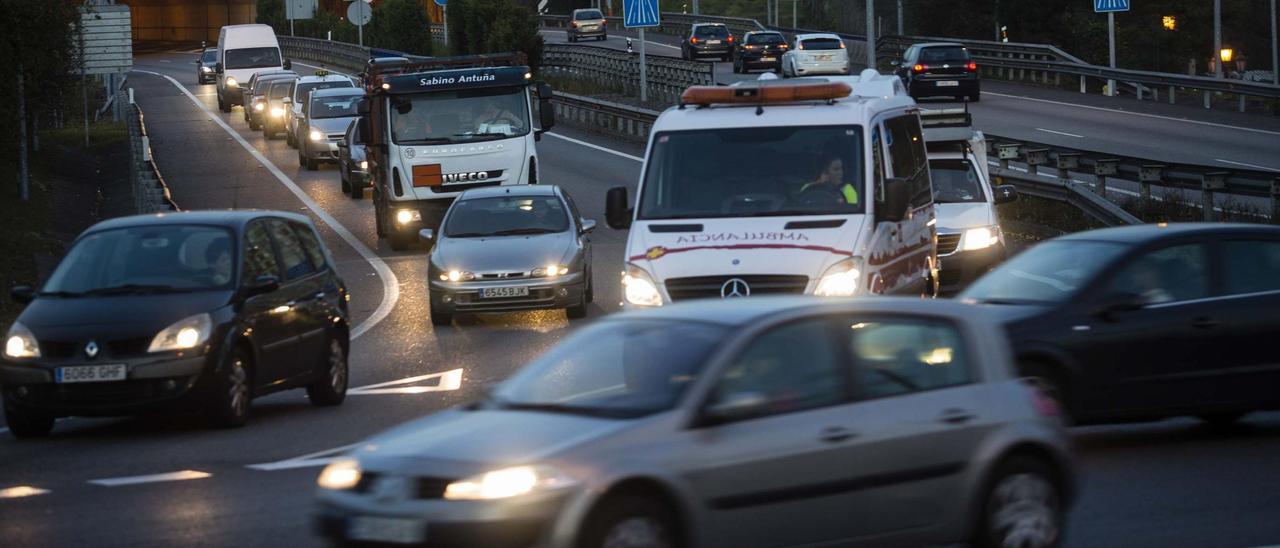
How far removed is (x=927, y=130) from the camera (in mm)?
22656

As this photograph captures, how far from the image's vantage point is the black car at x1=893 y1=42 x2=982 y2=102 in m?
52.4

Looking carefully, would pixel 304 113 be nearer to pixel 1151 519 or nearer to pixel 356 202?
pixel 356 202

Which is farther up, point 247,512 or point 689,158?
point 689,158

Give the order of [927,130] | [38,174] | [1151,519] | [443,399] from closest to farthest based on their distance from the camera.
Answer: [1151,519]
[443,399]
[927,130]
[38,174]

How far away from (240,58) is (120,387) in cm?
5415

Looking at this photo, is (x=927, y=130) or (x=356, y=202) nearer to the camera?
(x=927, y=130)

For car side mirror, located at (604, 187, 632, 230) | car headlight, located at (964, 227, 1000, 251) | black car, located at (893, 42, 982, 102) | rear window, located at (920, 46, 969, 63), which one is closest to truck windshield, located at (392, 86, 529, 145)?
car headlight, located at (964, 227, 1000, 251)

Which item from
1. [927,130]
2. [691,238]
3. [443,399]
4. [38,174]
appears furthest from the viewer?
[38,174]

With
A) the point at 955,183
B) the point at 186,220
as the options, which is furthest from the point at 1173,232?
the point at 955,183

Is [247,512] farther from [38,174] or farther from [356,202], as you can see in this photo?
[38,174]

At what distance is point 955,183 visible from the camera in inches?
888

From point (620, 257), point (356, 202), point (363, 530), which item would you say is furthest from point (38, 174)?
point (363, 530)

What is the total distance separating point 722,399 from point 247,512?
3666mm

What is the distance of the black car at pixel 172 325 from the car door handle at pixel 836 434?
6.62m
